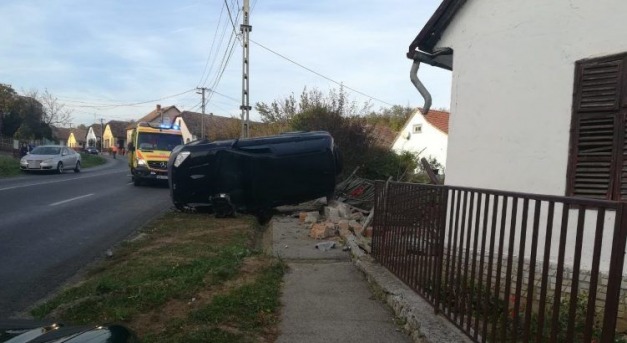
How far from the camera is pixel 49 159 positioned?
1086 inches

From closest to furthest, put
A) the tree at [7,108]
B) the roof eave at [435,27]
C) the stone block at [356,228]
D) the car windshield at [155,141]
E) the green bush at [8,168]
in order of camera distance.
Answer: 1. the roof eave at [435,27]
2. the stone block at [356,228]
3. the car windshield at [155,141]
4. the green bush at [8,168]
5. the tree at [7,108]

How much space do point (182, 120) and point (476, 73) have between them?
67.8 metres

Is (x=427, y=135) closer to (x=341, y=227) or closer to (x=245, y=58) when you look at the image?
(x=245, y=58)

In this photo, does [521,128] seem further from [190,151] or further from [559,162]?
[190,151]

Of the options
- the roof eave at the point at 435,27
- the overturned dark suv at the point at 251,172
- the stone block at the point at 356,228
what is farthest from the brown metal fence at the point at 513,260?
the overturned dark suv at the point at 251,172

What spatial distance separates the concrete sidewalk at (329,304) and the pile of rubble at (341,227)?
0.28m

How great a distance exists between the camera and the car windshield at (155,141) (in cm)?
2198

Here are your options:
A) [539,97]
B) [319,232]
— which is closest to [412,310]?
[539,97]

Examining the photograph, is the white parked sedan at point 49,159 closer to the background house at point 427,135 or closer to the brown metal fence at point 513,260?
the background house at point 427,135

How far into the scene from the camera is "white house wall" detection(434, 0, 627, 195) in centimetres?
566

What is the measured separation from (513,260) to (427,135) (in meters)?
32.0

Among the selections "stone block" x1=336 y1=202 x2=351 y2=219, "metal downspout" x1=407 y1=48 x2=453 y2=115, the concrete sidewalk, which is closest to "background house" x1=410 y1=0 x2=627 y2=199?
"metal downspout" x1=407 y1=48 x2=453 y2=115

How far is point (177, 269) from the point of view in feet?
22.2

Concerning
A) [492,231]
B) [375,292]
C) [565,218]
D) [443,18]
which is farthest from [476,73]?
[565,218]
